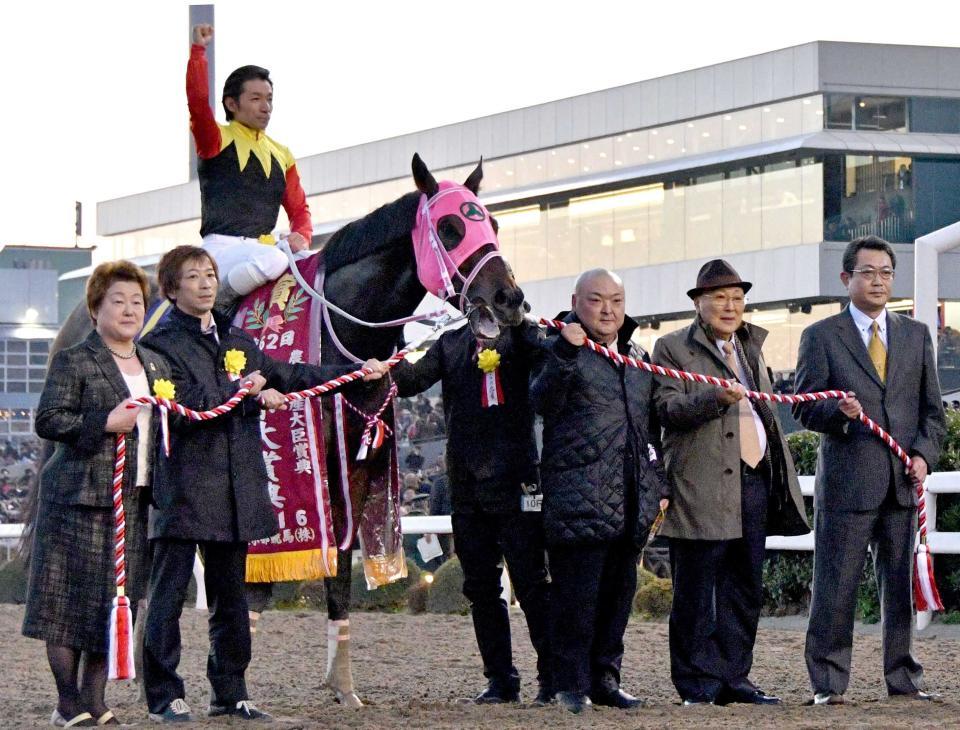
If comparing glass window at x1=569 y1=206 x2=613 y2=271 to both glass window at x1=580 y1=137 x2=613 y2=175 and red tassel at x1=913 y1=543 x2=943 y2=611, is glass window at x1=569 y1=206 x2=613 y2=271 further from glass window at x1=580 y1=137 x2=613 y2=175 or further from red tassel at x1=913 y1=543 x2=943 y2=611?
red tassel at x1=913 y1=543 x2=943 y2=611

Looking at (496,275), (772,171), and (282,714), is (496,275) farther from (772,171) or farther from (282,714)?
(772,171)

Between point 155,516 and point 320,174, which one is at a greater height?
point 320,174

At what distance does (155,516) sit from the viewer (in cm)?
605

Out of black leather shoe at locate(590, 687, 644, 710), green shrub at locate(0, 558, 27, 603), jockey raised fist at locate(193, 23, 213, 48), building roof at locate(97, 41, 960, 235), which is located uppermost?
building roof at locate(97, 41, 960, 235)

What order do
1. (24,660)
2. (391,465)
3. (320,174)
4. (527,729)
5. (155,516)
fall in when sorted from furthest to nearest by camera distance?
1. (320,174)
2. (24,660)
3. (391,465)
4. (155,516)
5. (527,729)

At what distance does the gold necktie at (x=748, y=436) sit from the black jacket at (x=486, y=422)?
33.8 inches

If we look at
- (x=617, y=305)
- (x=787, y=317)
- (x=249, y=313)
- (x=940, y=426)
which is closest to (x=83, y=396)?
(x=249, y=313)

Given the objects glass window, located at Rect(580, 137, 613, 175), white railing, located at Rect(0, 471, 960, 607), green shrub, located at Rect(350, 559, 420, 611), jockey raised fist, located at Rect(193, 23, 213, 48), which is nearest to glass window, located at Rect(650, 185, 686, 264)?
glass window, located at Rect(580, 137, 613, 175)

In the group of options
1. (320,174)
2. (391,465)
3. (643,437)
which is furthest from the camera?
(320,174)

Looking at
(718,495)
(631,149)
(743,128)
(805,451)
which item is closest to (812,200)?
(743,128)

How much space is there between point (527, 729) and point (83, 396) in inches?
77.2

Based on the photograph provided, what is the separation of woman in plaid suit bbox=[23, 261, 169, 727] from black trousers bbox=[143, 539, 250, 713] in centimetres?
12

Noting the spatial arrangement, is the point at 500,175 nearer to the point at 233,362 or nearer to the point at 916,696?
the point at 916,696

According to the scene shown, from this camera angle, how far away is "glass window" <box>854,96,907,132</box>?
28.6 metres
